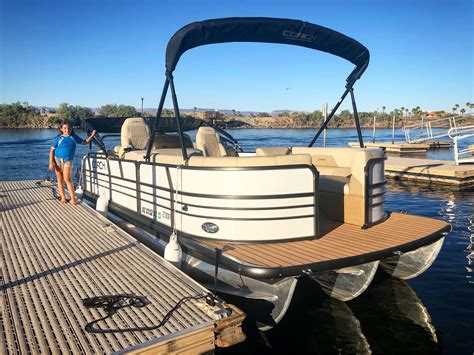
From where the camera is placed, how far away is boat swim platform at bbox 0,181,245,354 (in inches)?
139

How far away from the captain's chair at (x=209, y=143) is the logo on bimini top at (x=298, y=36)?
3.33 metres

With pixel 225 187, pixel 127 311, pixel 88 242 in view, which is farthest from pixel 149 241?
pixel 127 311

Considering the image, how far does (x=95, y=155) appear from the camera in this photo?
10531 mm

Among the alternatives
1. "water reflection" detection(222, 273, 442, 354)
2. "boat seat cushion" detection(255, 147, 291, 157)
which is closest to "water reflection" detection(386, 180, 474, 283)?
"water reflection" detection(222, 273, 442, 354)

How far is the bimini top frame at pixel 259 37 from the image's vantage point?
5.90 m

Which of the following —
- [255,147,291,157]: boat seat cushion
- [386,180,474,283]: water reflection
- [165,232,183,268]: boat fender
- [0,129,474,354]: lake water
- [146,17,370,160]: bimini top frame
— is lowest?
[0,129,474,354]: lake water

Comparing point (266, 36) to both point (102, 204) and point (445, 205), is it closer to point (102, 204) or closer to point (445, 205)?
point (102, 204)

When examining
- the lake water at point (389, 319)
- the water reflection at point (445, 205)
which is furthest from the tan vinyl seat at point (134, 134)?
the water reflection at point (445, 205)

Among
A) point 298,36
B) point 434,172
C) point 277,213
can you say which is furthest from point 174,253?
point 434,172

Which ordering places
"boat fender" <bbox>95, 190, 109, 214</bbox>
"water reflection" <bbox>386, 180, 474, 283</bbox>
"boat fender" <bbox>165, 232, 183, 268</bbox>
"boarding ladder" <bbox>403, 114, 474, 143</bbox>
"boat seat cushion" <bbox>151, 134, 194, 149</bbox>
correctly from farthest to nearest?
"boarding ladder" <bbox>403, 114, 474, 143</bbox>, "water reflection" <bbox>386, 180, 474, 283</bbox>, "boat seat cushion" <bbox>151, 134, 194, 149</bbox>, "boat fender" <bbox>95, 190, 109, 214</bbox>, "boat fender" <bbox>165, 232, 183, 268</bbox>

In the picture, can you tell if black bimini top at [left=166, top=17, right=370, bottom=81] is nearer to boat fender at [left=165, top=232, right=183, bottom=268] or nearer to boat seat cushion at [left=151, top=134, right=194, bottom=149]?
boat fender at [left=165, top=232, right=183, bottom=268]

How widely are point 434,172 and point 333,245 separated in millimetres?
15788

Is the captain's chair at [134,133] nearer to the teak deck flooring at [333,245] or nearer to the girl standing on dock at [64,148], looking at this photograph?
the girl standing on dock at [64,148]

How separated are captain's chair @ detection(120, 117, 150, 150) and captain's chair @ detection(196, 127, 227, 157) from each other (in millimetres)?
1722
